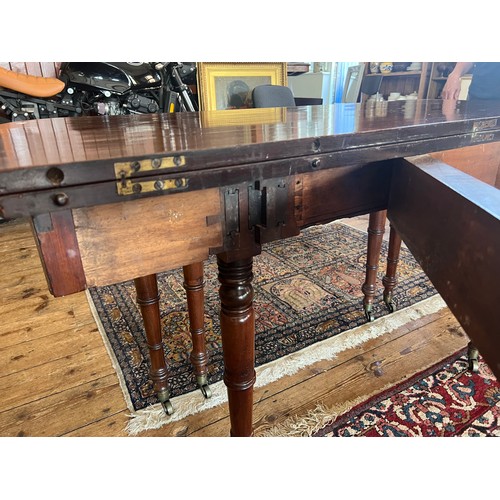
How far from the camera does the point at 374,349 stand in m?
1.31

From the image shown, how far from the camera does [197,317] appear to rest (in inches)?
42.3

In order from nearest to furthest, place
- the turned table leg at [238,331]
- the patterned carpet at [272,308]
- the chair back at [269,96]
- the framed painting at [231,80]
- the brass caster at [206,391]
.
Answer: the turned table leg at [238,331], the brass caster at [206,391], the patterned carpet at [272,308], the chair back at [269,96], the framed painting at [231,80]

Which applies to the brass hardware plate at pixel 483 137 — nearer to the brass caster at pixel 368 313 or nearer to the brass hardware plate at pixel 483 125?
the brass hardware plate at pixel 483 125

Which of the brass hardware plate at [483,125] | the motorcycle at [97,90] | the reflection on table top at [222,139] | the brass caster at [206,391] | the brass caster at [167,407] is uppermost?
the reflection on table top at [222,139]

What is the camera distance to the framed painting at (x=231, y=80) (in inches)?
133

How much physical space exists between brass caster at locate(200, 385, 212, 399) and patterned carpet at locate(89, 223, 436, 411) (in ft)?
0.13

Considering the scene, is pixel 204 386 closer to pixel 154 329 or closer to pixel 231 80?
pixel 154 329

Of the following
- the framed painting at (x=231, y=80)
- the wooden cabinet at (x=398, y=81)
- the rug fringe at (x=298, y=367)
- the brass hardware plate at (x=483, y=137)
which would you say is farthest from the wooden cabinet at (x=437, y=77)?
the brass hardware plate at (x=483, y=137)

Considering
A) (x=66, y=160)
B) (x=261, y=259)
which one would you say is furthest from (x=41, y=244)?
(x=261, y=259)

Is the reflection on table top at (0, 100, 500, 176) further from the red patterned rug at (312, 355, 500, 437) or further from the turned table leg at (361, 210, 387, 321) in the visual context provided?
the red patterned rug at (312, 355, 500, 437)

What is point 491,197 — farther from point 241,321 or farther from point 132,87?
point 132,87

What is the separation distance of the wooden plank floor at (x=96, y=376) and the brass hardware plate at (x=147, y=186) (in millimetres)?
736

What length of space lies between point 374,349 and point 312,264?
2.32 feet

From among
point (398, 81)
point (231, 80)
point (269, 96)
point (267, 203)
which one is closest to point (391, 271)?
point (267, 203)
